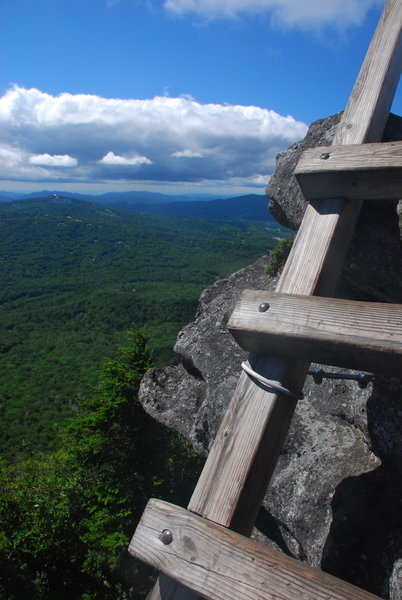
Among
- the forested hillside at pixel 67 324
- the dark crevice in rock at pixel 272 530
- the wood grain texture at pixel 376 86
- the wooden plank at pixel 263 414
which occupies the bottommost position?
the forested hillside at pixel 67 324

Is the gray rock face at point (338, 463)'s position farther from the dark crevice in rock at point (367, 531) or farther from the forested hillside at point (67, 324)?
the forested hillside at point (67, 324)

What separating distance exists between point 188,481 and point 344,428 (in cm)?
939

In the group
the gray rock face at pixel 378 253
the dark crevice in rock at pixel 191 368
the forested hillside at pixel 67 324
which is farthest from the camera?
the forested hillside at pixel 67 324

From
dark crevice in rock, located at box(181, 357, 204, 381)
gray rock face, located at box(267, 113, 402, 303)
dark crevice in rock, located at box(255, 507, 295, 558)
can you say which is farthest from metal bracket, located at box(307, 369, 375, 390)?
dark crevice in rock, located at box(181, 357, 204, 381)

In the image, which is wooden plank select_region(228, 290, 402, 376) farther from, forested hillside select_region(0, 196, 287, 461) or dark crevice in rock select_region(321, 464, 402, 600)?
forested hillside select_region(0, 196, 287, 461)

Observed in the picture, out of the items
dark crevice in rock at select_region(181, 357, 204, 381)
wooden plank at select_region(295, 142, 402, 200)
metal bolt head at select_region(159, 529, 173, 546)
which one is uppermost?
wooden plank at select_region(295, 142, 402, 200)

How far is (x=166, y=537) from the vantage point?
1.91 metres

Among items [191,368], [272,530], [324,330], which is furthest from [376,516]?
[191,368]

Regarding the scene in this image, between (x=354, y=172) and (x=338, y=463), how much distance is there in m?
3.29

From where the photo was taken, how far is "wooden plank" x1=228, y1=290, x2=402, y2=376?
77.1 inches

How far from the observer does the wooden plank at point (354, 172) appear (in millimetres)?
2691

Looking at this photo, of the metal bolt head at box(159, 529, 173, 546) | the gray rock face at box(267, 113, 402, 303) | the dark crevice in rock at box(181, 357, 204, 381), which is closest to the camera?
the metal bolt head at box(159, 529, 173, 546)

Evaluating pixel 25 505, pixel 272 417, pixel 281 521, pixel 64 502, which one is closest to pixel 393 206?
pixel 272 417

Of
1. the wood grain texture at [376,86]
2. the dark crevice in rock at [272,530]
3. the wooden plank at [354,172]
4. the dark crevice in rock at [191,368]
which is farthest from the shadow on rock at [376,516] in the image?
the dark crevice in rock at [191,368]
